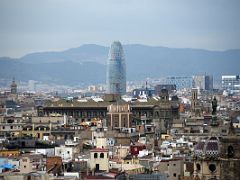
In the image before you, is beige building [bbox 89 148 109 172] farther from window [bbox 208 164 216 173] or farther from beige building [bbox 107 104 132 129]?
beige building [bbox 107 104 132 129]

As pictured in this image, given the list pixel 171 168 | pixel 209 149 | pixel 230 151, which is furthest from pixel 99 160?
pixel 230 151

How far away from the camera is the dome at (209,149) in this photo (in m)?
38.6

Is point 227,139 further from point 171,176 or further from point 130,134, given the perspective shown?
point 130,134

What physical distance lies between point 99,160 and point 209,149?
1458 cm

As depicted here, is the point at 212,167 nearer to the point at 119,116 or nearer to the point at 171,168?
the point at 171,168

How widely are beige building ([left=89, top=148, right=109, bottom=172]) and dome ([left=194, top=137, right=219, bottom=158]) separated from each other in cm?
1312

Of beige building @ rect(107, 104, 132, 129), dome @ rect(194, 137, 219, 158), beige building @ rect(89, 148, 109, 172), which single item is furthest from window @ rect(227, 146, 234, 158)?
beige building @ rect(107, 104, 132, 129)

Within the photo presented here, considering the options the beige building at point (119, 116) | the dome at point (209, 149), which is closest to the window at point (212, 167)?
the dome at point (209, 149)

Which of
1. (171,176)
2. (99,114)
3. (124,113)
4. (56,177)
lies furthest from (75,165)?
(99,114)

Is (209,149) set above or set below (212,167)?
above

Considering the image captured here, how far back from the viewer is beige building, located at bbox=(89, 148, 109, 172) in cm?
5238

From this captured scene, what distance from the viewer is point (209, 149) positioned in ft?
128

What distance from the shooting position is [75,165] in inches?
2115

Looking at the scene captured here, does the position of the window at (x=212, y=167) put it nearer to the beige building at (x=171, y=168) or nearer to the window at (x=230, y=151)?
the window at (x=230, y=151)
